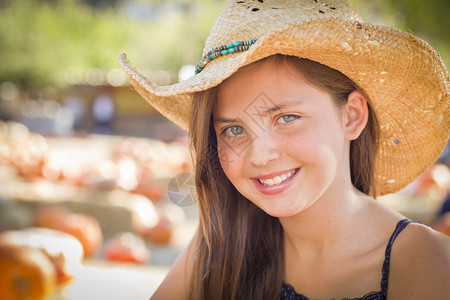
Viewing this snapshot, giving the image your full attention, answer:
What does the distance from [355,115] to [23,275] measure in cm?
186

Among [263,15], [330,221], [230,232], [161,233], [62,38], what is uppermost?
[62,38]

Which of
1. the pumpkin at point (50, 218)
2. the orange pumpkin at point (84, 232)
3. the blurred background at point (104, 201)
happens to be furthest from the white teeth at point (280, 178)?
the pumpkin at point (50, 218)

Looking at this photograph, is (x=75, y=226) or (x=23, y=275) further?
(x=75, y=226)

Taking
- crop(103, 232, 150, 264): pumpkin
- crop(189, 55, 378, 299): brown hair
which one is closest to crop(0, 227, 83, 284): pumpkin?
crop(189, 55, 378, 299): brown hair

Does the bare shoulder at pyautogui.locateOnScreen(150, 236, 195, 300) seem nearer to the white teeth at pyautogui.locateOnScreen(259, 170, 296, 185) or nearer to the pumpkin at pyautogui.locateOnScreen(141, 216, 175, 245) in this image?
the white teeth at pyautogui.locateOnScreen(259, 170, 296, 185)

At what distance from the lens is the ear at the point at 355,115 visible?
1.75 meters

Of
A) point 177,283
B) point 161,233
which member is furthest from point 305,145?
point 161,233

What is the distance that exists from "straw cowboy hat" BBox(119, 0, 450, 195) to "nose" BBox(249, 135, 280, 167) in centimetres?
27

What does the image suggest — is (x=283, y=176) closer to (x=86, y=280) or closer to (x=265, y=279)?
(x=265, y=279)

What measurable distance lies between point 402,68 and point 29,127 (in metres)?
15.3

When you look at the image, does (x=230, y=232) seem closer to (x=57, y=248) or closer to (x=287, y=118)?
(x=287, y=118)

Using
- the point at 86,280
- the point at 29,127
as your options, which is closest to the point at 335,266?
the point at 86,280

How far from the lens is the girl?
5.02 ft

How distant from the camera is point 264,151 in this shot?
1.59 meters
